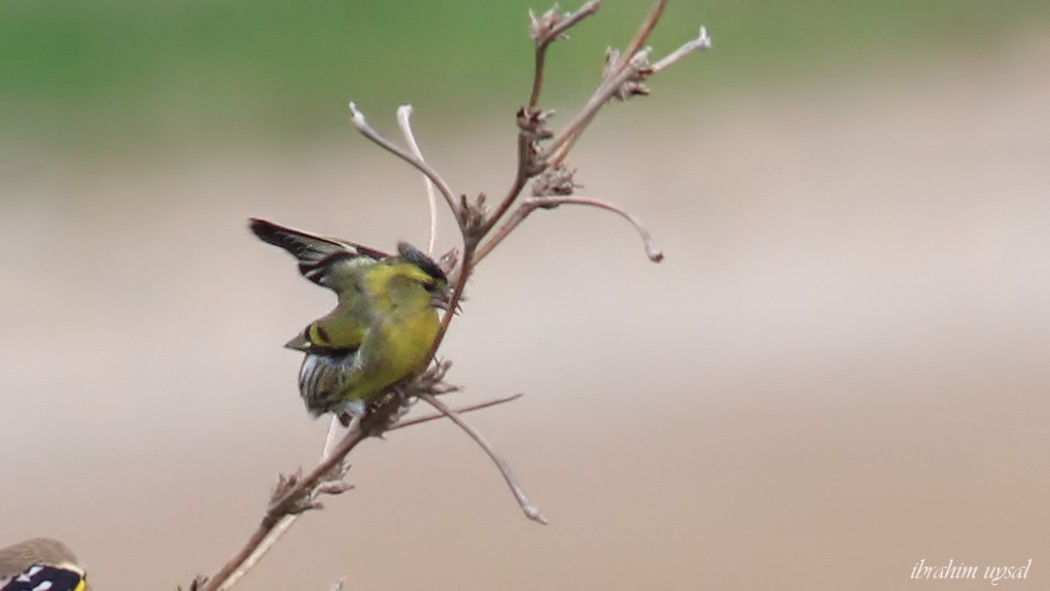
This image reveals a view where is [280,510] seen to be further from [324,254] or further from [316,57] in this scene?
[316,57]

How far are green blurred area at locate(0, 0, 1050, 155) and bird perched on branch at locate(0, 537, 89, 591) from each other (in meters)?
5.15

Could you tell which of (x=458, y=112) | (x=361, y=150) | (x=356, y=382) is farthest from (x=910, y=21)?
(x=356, y=382)

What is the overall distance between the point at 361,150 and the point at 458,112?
0.47 m

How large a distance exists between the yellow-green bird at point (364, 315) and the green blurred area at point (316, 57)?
5.46m

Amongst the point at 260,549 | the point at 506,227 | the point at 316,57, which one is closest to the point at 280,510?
the point at 260,549

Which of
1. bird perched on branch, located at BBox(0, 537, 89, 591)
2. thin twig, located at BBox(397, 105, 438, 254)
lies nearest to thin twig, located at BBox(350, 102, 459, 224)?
thin twig, located at BBox(397, 105, 438, 254)

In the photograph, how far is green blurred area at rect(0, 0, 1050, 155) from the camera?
7.04 meters

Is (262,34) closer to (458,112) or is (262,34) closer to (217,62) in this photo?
(217,62)

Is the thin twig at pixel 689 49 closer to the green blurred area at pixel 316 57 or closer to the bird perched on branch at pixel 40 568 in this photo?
the bird perched on branch at pixel 40 568

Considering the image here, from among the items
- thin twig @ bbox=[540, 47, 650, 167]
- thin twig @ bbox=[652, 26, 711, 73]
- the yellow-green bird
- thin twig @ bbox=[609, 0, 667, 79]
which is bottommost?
the yellow-green bird

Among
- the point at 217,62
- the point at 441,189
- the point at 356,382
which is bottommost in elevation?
the point at 356,382

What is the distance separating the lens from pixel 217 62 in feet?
23.9

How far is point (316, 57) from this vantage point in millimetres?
7215

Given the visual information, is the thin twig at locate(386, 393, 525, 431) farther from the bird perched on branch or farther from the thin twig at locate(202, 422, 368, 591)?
the bird perched on branch
